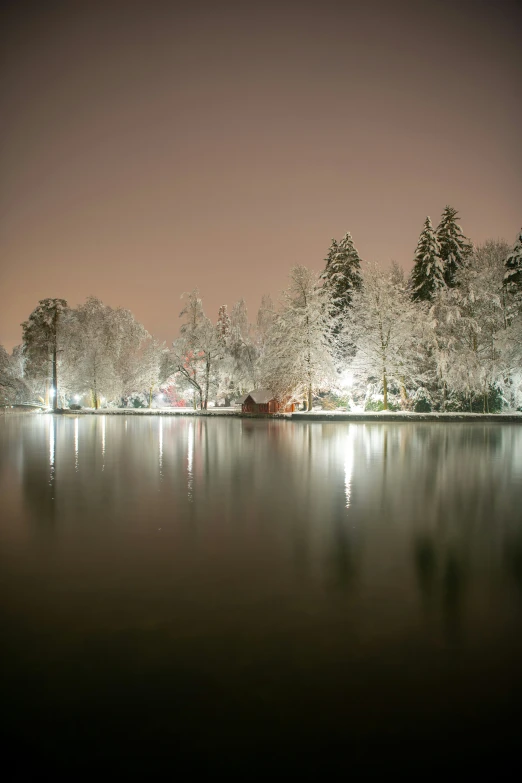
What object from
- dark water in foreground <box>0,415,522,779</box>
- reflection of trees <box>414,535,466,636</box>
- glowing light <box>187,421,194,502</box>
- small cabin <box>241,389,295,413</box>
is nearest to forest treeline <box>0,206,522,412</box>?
small cabin <box>241,389,295,413</box>

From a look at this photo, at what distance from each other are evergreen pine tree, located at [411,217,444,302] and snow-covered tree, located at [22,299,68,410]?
4216 cm

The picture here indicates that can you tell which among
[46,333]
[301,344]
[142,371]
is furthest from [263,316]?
[301,344]

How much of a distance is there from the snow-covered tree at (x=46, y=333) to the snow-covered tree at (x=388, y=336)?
122 ft

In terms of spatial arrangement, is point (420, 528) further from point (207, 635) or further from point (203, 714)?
point (203, 714)

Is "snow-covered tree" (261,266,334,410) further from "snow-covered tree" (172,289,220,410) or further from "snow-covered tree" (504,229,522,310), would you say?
"snow-covered tree" (504,229,522,310)

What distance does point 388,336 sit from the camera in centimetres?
5056

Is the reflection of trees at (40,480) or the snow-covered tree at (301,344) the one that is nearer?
the reflection of trees at (40,480)

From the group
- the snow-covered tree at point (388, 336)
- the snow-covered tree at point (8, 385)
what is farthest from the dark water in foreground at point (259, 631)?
Answer: the snow-covered tree at point (8, 385)

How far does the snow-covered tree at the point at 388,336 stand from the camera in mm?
49688

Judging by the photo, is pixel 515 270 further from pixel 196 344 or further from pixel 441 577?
pixel 441 577

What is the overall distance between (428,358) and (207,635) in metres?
49.2

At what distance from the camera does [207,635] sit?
15.9 ft

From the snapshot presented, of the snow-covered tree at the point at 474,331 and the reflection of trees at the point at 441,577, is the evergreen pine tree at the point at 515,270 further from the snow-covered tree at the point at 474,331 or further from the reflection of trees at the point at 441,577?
the reflection of trees at the point at 441,577

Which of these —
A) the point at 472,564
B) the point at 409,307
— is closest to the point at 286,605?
the point at 472,564
